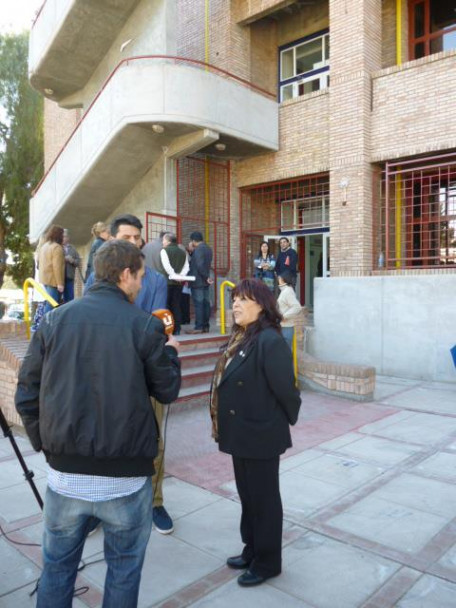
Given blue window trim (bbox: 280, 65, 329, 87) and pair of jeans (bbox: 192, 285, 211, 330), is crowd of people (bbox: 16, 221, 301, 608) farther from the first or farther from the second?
blue window trim (bbox: 280, 65, 329, 87)

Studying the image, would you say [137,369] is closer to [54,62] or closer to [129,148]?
[129,148]

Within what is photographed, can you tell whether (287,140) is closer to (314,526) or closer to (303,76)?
(303,76)

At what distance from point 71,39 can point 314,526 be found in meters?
13.0

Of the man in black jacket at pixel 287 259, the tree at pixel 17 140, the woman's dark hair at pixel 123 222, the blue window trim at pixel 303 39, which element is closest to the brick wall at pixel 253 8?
the blue window trim at pixel 303 39

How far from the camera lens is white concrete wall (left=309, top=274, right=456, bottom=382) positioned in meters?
9.07

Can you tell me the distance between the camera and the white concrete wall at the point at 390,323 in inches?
357

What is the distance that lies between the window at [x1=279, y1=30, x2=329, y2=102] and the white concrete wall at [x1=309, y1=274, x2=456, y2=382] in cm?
606

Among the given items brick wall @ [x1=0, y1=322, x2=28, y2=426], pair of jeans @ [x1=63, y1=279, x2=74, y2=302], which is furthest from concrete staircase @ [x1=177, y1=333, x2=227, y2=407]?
brick wall @ [x1=0, y1=322, x2=28, y2=426]

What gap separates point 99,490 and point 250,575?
1367 millimetres

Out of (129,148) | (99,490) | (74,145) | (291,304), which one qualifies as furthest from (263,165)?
(99,490)

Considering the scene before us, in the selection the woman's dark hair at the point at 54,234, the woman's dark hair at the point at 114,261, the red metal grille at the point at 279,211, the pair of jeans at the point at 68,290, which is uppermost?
the red metal grille at the point at 279,211

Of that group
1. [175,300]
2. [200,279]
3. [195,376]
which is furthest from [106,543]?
[200,279]

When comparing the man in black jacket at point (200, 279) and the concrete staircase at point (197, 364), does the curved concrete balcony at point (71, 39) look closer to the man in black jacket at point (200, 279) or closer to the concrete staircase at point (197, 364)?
the man in black jacket at point (200, 279)

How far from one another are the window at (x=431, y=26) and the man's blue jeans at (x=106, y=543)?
41.2ft
